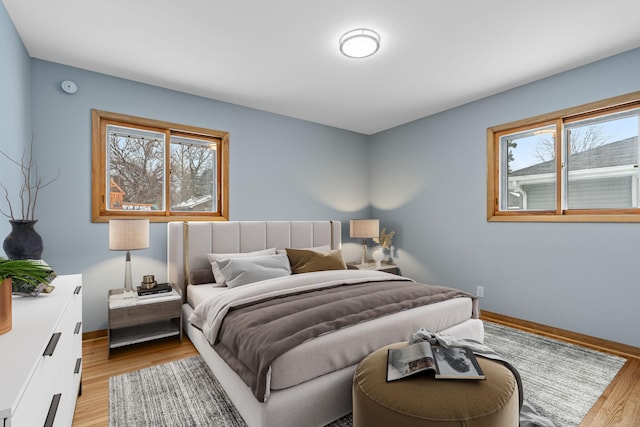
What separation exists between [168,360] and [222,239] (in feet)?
4.11

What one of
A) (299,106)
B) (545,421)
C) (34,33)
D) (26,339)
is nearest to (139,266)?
(34,33)

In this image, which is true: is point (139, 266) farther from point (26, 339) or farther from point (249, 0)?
point (249, 0)

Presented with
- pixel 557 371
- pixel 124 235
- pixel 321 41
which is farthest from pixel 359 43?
pixel 557 371

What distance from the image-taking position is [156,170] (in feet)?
11.0

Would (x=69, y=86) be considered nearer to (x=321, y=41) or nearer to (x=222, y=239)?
(x=222, y=239)

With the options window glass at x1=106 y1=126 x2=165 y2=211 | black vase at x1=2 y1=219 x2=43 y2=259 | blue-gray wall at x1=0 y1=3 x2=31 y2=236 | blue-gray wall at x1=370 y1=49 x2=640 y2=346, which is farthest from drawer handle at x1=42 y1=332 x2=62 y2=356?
blue-gray wall at x1=370 y1=49 x2=640 y2=346

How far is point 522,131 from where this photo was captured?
3.39 meters

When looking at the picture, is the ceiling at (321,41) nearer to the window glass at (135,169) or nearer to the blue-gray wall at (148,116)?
the blue-gray wall at (148,116)

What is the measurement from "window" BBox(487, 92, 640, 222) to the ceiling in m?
0.50

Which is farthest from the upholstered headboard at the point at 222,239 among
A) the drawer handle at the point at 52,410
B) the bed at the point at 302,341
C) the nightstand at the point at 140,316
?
the drawer handle at the point at 52,410

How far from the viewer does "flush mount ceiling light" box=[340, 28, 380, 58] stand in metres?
2.33

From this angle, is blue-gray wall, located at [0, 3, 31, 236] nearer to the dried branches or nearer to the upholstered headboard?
the dried branches

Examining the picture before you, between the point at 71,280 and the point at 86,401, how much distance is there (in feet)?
2.59

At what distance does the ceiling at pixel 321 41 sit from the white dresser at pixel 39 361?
6.26ft
